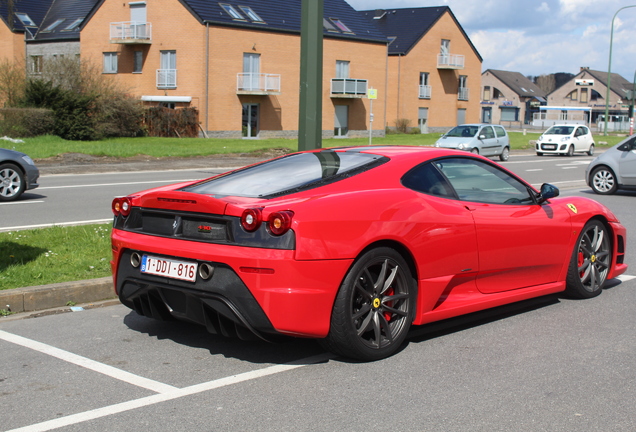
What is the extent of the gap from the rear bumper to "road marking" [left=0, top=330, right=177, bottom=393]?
1.71 ft

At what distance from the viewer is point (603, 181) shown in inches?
661

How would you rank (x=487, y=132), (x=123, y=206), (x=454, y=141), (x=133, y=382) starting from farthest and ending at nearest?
(x=487, y=132) < (x=454, y=141) < (x=123, y=206) < (x=133, y=382)

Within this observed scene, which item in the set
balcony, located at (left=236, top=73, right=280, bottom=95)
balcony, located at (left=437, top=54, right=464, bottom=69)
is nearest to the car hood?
balcony, located at (left=236, top=73, right=280, bottom=95)

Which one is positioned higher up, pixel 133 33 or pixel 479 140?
pixel 133 33

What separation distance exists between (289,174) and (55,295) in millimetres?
2400

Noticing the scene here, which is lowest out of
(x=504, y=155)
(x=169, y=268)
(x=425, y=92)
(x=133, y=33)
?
(x=504, y=155)

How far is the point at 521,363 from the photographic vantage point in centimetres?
496

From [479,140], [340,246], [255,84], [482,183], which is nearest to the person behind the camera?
[340,246]

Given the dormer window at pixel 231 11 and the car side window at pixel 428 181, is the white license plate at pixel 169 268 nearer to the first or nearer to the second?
the car side window at pixel 428 181

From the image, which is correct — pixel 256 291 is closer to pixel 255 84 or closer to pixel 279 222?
pixel 279 222

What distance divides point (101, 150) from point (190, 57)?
57.8 feet

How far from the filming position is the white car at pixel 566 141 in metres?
35.1

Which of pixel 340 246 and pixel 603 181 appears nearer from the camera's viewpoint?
pixel 340 246

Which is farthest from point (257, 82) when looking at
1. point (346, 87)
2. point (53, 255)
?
point (53, 255)
